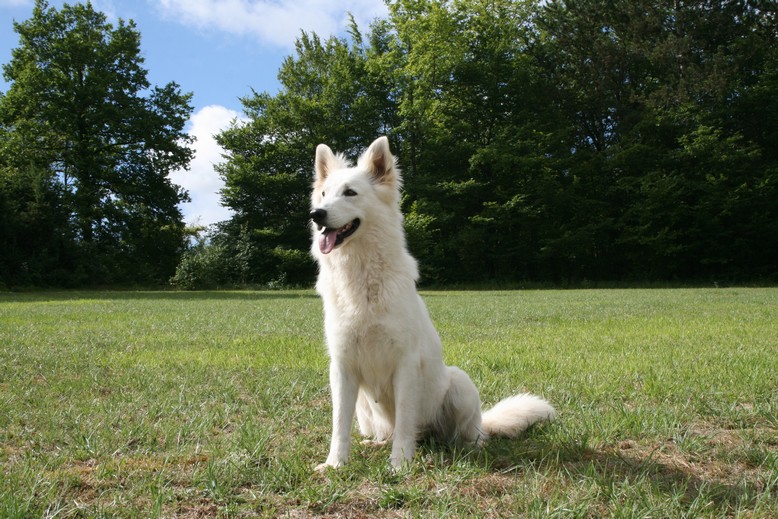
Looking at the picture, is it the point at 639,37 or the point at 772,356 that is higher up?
the point at 639,37

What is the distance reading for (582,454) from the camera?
3039 mm

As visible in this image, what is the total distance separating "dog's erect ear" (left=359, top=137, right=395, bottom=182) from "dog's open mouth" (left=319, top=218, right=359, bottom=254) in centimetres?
39

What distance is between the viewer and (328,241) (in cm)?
314

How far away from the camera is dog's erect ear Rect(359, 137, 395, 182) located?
3.38 metres

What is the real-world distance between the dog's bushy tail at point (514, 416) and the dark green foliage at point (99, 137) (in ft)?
89.7

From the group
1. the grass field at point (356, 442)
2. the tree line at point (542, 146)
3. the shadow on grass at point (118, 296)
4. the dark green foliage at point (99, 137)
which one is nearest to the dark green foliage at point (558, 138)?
the tree line at point (542, 146)

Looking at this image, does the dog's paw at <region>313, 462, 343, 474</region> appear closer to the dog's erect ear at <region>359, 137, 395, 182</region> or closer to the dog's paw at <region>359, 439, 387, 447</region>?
the dog's paw at <region>359, 439, 387, 447</region>

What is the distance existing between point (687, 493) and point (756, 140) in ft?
114

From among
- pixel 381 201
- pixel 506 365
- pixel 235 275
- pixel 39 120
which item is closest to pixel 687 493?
pixel 381 201

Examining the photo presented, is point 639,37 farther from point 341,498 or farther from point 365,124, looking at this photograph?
point 341,498

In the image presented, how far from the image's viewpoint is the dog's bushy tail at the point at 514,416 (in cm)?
344

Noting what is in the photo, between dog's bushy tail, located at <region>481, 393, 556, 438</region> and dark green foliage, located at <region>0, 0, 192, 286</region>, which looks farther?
dark green foliage, located at <region>0, 0, 192, 286</region>

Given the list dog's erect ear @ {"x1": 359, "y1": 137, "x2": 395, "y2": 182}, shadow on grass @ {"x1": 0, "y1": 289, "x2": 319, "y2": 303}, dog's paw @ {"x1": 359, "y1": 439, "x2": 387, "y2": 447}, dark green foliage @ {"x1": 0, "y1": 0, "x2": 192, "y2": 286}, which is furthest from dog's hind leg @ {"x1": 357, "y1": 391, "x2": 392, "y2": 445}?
dark green foliage @ {"x1": 0, "y1": 0, "x2": 192, "y2": 286}

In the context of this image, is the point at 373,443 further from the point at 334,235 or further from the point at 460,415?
the point at 334,235
